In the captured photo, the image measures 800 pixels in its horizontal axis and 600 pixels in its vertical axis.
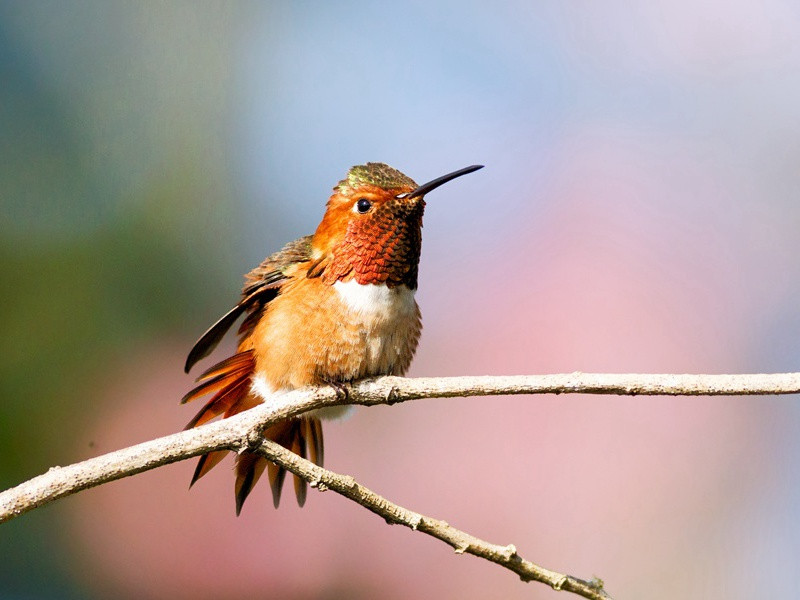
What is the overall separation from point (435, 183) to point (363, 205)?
0.22 meters

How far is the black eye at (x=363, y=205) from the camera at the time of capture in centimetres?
Answer: 202

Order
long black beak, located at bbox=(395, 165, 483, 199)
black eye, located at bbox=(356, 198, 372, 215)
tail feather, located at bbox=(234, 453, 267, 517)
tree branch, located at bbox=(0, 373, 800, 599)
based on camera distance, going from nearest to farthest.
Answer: tree branch, located at bbox=(0, 373, 800, 599), long black beak, located at bbox=(395, 165, 483, 199), black eye, located at bbox=(356, 198, 372, 215), tail feather, located at bbox=(234, 453, 267, 517)

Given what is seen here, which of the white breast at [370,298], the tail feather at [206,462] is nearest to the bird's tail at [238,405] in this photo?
the tail feather at [206,462]

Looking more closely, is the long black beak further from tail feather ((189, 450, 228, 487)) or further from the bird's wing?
tail feather ((189, 450, 228, 487))

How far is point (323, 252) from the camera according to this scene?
2111 millimetres

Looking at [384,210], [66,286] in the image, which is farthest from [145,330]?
[384,210]

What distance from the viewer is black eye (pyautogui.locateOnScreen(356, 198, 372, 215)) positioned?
202cm

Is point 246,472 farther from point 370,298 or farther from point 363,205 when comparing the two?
point 363,205

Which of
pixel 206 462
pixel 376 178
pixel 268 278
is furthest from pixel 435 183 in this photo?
pixel 206 462

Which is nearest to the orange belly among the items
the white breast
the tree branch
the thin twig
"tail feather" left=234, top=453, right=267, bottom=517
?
the white breast

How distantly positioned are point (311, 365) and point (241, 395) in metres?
0.24

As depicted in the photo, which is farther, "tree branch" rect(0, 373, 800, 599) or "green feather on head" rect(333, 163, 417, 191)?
"green feather on head" rect(333, 163, 417, 191)

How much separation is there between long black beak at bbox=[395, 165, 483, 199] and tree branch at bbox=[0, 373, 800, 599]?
18.0 inches

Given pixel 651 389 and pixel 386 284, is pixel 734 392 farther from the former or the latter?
pixel 386 284
